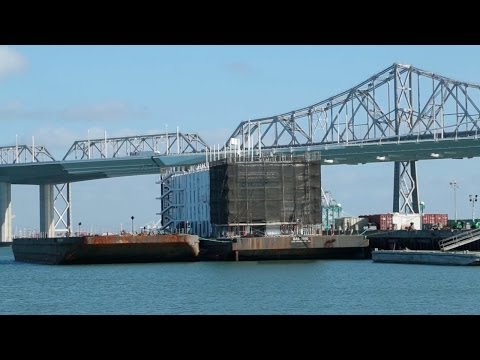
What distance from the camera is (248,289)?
141 feet

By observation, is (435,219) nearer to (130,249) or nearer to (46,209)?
(130,249)

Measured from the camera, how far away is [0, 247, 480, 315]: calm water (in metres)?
34.4

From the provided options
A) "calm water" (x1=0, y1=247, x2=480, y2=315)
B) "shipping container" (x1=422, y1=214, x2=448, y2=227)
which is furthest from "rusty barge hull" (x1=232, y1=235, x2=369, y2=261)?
"shipping container" (x1=422, y1=214, x2=448, y2=227)

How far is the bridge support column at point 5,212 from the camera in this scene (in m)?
139

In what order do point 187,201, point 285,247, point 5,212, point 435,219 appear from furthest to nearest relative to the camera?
point 5,212, point 435,219, point 187,201, point 285,247

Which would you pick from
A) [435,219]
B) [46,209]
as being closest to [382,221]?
[435,219]

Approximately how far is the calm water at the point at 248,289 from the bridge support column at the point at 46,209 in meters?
78.1

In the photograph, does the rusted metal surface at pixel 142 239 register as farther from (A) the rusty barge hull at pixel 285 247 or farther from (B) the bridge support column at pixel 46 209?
(B) the bridge support column at pixel 46 209

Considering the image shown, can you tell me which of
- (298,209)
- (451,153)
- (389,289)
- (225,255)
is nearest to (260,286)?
(389,289)

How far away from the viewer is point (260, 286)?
44656 mm

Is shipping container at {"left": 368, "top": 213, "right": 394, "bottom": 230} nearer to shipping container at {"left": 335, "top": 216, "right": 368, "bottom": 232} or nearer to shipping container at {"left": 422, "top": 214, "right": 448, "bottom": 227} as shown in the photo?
shipping container at {"left": 335, "top": 216, "right": 368, "bottom": 232}

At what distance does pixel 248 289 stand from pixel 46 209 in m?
103
